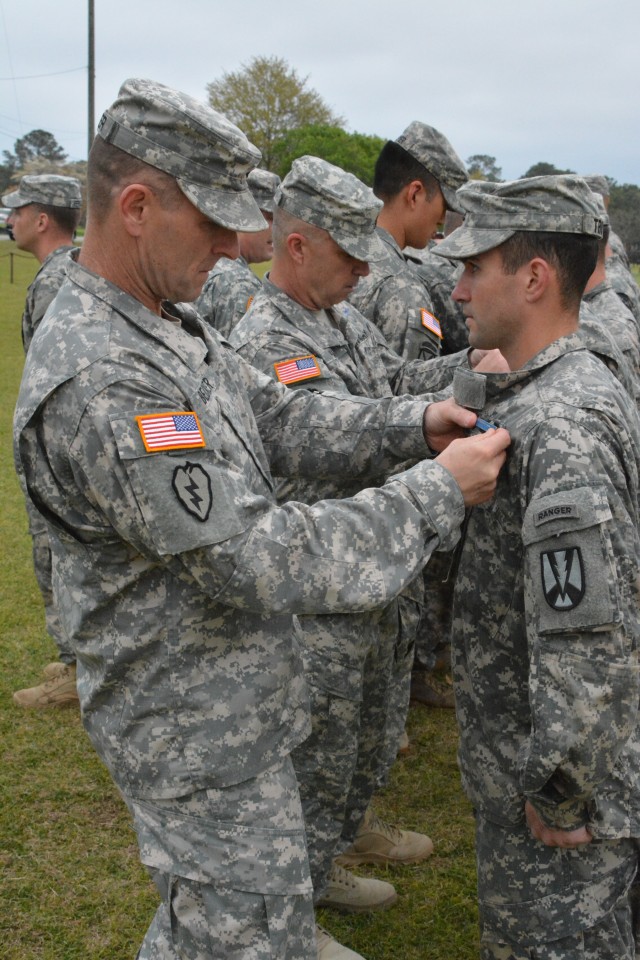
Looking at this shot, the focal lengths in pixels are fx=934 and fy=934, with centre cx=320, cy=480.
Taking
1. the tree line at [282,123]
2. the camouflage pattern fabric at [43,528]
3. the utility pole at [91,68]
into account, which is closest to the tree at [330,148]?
the tree line at [282,123]

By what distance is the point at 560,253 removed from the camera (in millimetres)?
2357

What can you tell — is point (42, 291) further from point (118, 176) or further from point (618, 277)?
point (618, 277)

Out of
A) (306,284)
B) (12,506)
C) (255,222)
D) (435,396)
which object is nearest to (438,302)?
(306,284)

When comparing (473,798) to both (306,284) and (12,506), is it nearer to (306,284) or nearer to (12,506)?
(306,284)

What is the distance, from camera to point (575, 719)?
2.14 metres

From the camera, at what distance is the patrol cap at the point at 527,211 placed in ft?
7.60

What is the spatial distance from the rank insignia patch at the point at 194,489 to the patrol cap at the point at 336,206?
1.81 m

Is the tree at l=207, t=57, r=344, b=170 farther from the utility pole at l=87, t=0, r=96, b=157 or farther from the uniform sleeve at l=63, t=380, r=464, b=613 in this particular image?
the uniform sleeve at l=63, t=380, r=464, b=613

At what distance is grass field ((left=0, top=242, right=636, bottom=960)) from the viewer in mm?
3477

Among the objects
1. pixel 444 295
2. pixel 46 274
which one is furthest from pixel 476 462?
pixel 46 274

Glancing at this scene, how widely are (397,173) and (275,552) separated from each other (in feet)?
10.9

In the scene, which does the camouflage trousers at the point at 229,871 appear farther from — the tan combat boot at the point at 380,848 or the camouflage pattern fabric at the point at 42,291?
the camouflage pattern fabric at the point at 42,291

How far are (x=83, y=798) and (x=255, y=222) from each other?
3.21 m

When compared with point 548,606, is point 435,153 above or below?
above
